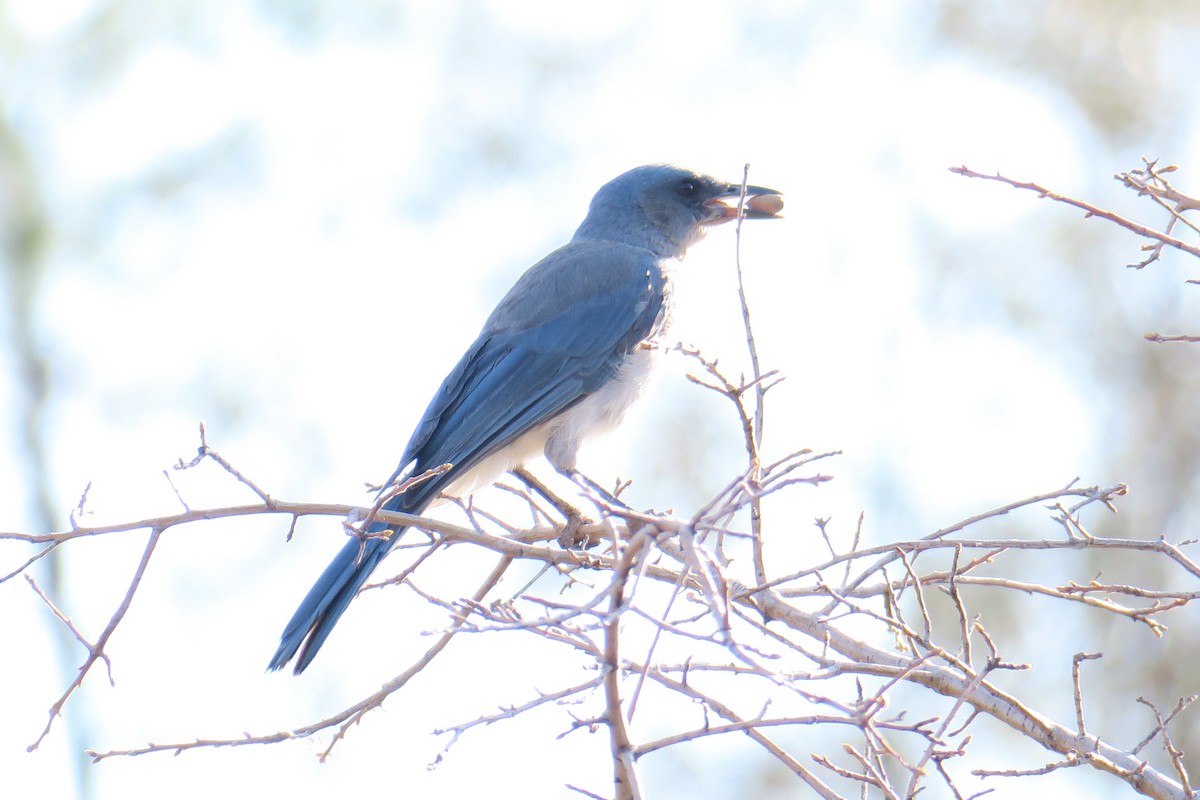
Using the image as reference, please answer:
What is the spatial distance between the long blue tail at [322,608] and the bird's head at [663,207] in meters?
2.60

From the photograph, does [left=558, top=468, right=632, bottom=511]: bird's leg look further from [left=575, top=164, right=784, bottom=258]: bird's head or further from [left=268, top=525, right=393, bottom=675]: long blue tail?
[left=575, top=164, right=784, bottom=258]: bird's head

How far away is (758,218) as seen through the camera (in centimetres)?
647

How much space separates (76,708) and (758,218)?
1158 centimetres

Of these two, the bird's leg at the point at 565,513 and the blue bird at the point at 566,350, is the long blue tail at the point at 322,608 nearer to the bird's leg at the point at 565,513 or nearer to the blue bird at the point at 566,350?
the blue bird at the point at 566,350

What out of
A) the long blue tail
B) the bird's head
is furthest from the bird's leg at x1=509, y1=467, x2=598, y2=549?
the bird's head

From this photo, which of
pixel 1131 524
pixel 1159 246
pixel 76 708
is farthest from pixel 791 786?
pixel 1159 246

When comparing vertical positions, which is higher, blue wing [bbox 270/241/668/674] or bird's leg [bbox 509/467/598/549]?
blue wing [bbox 270/241/668/674]

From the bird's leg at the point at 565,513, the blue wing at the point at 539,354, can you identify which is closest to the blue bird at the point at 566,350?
the blue wing at the point at 539,354

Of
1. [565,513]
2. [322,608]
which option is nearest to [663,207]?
[565,513]

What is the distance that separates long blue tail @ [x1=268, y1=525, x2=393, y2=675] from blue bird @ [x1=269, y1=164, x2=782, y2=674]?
5 cm

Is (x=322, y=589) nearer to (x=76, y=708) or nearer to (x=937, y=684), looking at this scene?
(x=937, y=684)

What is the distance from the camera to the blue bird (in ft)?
17.9

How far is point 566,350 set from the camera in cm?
583

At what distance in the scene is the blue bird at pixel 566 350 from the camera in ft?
17.9
